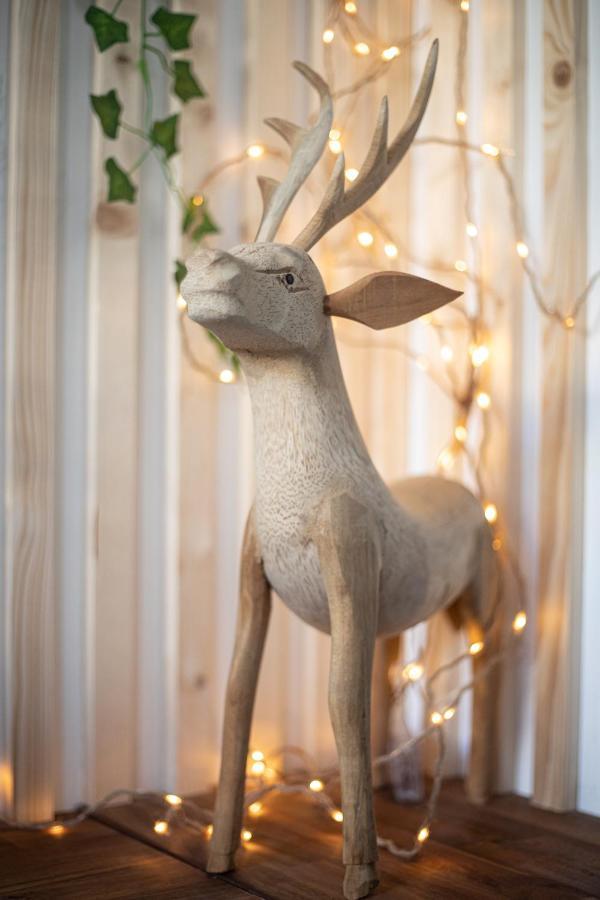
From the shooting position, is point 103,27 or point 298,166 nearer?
point 298,166

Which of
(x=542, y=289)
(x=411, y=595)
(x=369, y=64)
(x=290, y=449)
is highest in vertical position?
(x=369, y=64)

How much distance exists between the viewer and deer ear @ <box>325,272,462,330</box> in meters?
1.31

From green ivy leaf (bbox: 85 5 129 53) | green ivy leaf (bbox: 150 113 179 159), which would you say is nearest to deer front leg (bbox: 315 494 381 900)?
green ivy leaf (bbox: 150 113 179 159)

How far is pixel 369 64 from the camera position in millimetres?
1929

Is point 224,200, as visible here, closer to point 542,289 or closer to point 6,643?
point 542,289

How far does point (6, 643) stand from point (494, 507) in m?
0.83

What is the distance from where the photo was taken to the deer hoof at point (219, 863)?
1354 millimetres

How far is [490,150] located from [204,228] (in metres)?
0.52

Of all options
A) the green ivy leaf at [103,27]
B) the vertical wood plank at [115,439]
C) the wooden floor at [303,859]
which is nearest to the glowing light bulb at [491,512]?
the wooden floor at [303,859]

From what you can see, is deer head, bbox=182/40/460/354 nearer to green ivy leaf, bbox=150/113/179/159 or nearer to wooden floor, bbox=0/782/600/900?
green ivy leaf, bbox=150/113/179/159

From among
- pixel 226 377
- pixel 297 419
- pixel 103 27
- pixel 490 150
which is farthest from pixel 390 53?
pixel 297 419

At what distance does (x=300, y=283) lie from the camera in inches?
50.8

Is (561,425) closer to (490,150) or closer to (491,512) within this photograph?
(491,512)

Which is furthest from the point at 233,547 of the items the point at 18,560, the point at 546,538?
the point at 546,538
